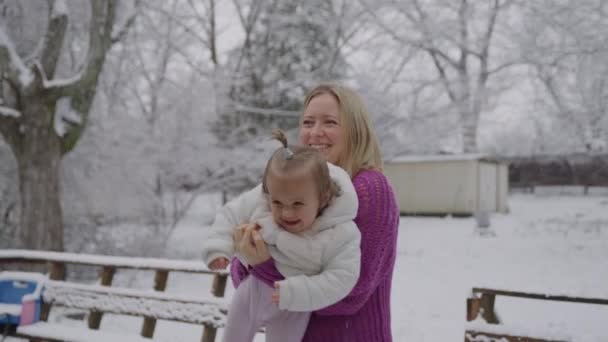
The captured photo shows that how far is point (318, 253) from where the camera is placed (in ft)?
4.22

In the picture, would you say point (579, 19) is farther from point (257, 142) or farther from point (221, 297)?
point (221, 297)

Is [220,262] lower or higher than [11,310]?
higher

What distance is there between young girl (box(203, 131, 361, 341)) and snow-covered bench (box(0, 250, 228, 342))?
191 centimetres

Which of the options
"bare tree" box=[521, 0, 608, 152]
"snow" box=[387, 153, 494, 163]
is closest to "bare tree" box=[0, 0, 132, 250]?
"bare tree" box=[521, 0, 608, 152]

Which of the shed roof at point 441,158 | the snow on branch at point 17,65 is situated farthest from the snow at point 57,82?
the shed roof at point 441,158

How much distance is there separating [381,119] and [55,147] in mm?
6775

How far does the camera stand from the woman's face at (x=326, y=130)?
1.56 m

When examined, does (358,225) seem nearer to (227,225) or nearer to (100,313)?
(227,225)

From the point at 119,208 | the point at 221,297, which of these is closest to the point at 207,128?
the point at 119,208

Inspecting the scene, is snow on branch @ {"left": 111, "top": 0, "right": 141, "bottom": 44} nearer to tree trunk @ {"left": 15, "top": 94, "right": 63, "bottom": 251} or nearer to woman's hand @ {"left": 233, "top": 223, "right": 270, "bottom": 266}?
tree trunk @ {"left": 15, "top": 94, "right": 63, "bottom": 251}

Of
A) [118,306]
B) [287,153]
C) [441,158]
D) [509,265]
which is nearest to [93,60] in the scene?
[118,306]

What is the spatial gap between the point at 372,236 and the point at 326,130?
0.39 metres

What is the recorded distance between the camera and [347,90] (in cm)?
161

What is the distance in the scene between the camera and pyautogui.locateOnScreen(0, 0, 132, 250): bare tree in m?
6.43
